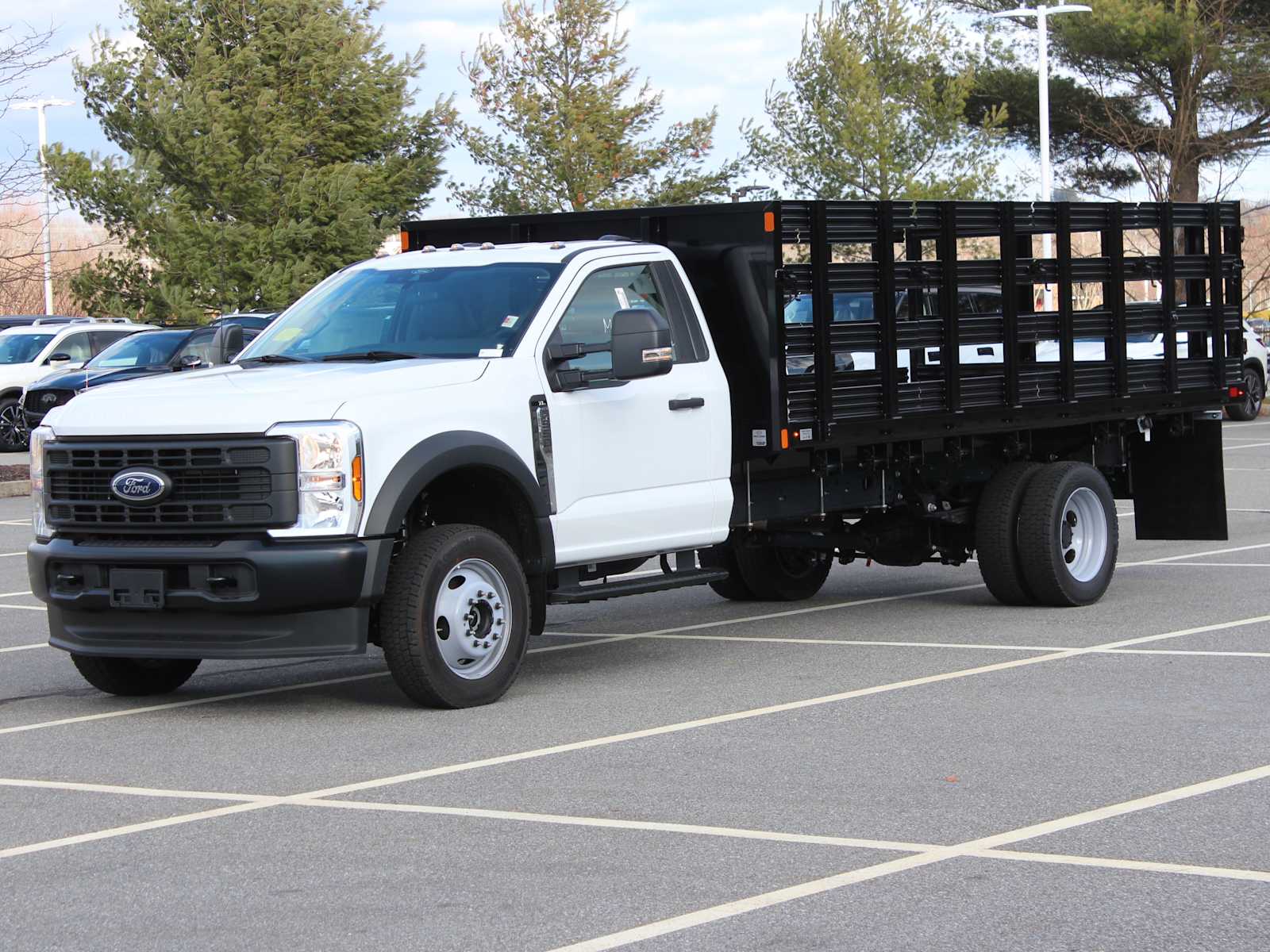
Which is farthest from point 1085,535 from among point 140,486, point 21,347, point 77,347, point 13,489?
point 21,347

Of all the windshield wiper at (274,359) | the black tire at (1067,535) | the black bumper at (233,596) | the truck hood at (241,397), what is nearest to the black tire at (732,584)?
the black tire at (1067,535)

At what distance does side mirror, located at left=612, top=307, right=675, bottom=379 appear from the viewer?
9.22m

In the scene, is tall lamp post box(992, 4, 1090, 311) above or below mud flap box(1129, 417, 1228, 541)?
above

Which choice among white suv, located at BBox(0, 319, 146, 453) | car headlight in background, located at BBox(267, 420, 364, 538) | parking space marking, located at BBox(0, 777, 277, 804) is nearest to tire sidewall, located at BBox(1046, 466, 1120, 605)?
car headlight in background, located at BBox(267, 420, 364, 538)

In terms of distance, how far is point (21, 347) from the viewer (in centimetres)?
3042

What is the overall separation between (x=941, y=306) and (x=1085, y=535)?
194cm

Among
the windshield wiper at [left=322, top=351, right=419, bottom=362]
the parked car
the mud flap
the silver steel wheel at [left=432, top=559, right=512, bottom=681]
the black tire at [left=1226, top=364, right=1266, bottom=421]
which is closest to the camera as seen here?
the silver steel wheel at [left=432, top=559, right=512, bottom=681]

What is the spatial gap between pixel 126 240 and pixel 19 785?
31.4 metres

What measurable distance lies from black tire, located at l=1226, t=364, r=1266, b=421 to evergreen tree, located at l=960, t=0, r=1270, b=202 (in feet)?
18.2

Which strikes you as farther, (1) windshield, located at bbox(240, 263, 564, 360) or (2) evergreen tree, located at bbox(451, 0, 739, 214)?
(2) evergreen tree, located at bbox(451, 0, 739, 214)

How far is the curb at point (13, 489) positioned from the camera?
76.0 feet

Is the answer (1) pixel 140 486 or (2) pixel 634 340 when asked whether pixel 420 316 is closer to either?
(2) pixel 634 340

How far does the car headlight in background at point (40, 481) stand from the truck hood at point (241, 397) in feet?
0.24

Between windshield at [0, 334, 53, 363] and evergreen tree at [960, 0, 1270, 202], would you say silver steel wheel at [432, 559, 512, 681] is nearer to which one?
windshield at [0, 334, 53, 363]
